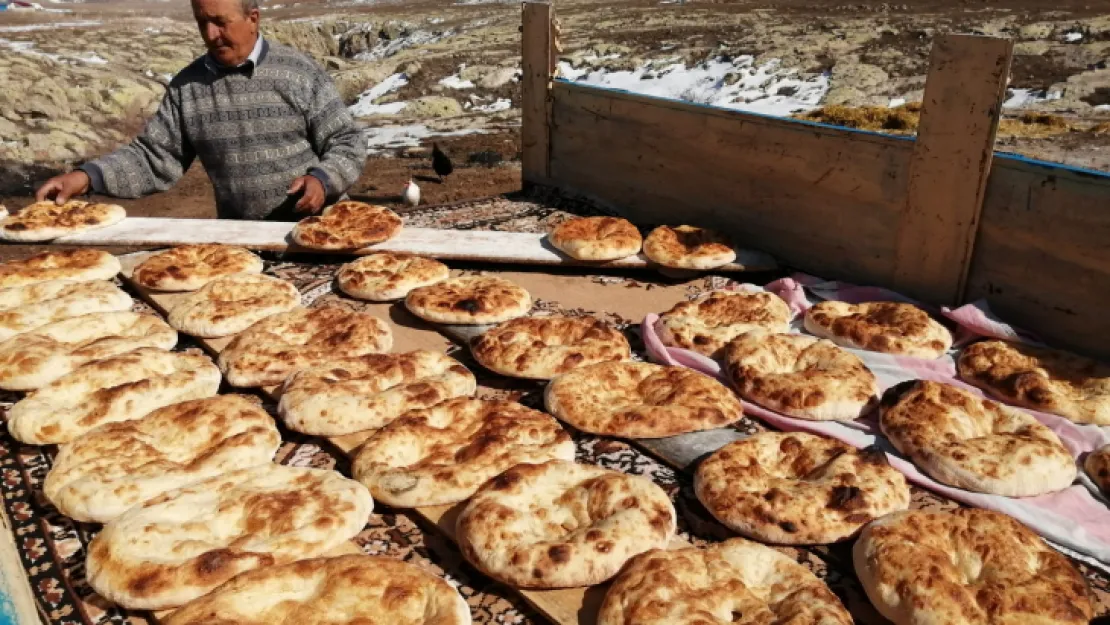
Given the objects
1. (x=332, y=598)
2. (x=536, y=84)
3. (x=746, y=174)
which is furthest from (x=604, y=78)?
(x=332, y=598)

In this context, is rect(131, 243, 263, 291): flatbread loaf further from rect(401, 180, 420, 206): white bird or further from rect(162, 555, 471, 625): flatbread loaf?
rect(401, 180, 420, 206): white bird

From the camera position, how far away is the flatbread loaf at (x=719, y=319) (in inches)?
164

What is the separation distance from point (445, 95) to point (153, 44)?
9384mm

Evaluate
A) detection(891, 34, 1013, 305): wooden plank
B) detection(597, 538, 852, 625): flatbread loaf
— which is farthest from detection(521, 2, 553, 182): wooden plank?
detection(597, 538, 852, 625): flatbread loaf

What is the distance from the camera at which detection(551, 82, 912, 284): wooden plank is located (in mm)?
4934

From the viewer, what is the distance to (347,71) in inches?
891

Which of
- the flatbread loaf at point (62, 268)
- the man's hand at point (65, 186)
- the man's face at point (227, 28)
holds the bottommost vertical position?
the flatbread loaf at point (62, 268)

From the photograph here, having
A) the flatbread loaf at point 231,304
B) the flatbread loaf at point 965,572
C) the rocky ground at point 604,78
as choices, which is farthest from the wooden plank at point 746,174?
the flatbread loaf at point 231,304

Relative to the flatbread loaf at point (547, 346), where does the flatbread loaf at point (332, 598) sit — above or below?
above

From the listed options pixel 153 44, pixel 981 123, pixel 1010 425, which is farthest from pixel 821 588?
pixel 153 44

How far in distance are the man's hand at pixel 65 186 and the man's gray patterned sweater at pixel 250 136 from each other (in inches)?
2.9

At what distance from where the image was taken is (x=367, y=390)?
11.6 ft

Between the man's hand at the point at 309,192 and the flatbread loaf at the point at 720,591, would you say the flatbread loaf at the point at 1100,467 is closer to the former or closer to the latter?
the flatbread loaf at the point at 720,591

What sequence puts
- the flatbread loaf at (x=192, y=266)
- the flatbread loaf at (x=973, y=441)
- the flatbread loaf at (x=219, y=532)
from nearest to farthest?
1. the flatbread loaf at (x=219, y=532)
2. the flatbread loaf at (x=973, y=441)
3. the flatbread loaf at (x=192, y=266)
